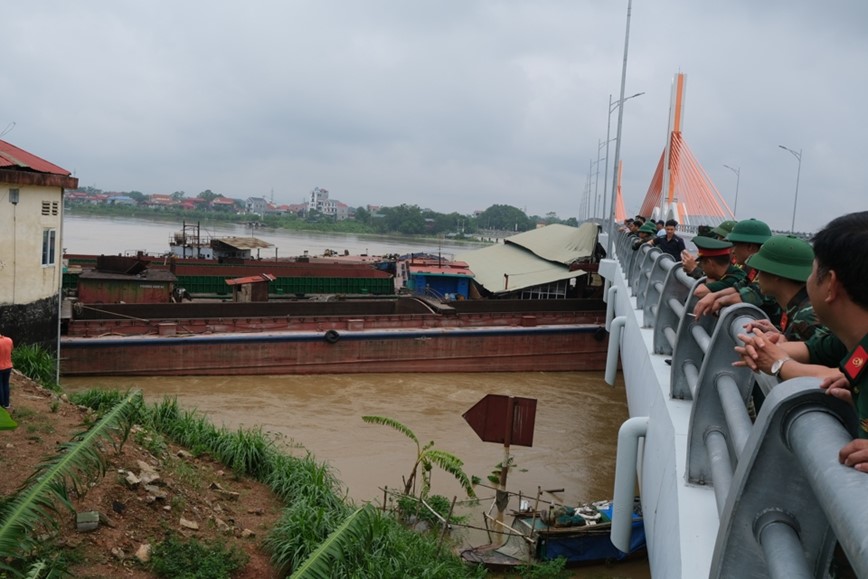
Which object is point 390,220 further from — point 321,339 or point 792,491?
point 792,491

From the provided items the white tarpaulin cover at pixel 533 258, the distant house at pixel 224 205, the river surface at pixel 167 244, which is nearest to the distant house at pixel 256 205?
the distant house at pixel 224 205

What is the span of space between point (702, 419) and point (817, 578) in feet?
3.85

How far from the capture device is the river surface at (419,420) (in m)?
10.9

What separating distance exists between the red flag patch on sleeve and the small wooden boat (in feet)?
22.2

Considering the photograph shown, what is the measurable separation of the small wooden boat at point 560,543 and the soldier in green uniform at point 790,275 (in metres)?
5.63

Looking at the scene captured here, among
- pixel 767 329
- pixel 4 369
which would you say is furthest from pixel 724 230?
pixel 4 369

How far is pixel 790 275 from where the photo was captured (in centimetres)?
245

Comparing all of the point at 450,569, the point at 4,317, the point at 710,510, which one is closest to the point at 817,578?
the point at 710,510

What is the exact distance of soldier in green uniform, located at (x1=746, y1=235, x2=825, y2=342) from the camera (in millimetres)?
2430

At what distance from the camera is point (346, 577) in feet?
19.4

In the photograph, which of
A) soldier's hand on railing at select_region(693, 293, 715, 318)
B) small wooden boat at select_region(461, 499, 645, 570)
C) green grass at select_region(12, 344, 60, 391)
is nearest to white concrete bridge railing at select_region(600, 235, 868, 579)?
soldier's hand on railing at select_region(693, 293, 715, 318)

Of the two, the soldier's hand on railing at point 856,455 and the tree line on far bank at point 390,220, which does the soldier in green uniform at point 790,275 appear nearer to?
the soldier's hand on railing at point 856,455

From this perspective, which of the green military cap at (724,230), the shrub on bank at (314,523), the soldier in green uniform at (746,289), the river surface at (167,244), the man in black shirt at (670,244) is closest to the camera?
the soldier in green uniform at (746,289)

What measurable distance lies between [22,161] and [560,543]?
419 inches
